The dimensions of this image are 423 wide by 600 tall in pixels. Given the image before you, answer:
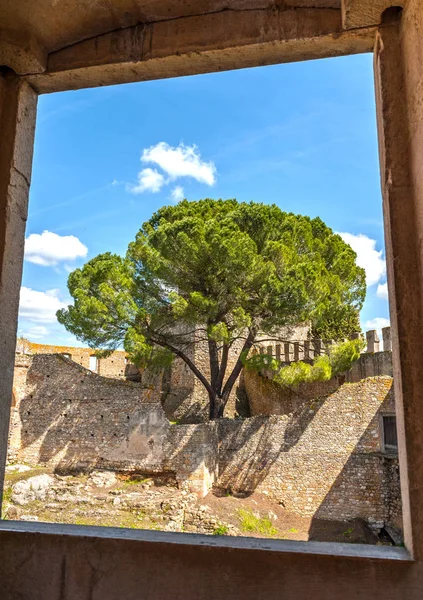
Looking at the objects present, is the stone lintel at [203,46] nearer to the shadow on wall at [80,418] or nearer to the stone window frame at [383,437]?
the stone window frame at [383,437]

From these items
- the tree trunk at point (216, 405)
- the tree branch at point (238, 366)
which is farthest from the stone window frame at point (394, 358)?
the tree trunk at point (216, 405)

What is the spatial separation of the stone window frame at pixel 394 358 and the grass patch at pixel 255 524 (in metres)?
8.78

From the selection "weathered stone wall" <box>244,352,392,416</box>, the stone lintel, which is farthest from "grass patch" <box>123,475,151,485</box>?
the stone lintel

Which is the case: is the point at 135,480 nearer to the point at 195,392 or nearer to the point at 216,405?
the point at 216,405

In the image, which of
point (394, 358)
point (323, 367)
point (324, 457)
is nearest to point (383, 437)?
point (324, 457)

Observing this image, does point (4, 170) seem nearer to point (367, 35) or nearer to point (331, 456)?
point (367, 35)

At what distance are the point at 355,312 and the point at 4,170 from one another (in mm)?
14575

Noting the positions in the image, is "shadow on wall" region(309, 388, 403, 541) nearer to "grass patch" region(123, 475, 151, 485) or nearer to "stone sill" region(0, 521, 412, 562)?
"grass patch" region(123, 475, 151, 485)

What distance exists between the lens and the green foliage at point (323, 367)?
1245 cm

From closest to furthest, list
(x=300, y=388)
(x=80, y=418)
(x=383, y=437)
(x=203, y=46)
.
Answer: (x=203, y=46) → (x=383, y=437) → (x=80, y=418) → (x=300, y=388)

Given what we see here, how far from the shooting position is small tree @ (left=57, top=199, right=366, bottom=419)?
11883mm

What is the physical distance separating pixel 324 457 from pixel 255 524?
2.63 m

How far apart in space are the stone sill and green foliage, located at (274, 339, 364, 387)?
11.0m

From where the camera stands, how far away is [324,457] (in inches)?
455
